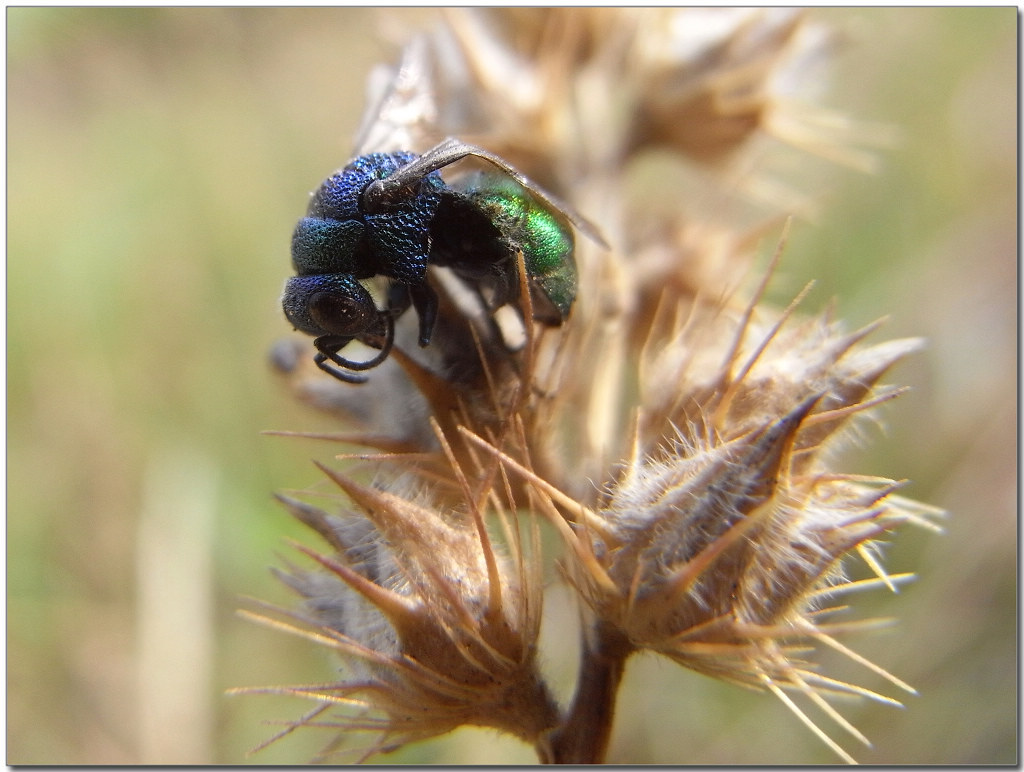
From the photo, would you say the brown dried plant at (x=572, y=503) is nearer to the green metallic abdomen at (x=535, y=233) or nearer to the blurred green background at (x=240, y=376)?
the green metallic abdomen at (x=535, y=233)

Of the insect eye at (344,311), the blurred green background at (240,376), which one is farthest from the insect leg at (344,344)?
the blurred green background at (240,376)

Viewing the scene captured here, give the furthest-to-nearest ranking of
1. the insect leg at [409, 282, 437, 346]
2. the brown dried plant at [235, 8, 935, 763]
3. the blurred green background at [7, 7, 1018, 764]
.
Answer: the blurred green background at [7, 7, 1018, 764] < the insect leg at [409, 282, 437, 346] < the brown dried plant at [235, 8, 935, 763]

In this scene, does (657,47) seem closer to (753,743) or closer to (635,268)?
(635,268)

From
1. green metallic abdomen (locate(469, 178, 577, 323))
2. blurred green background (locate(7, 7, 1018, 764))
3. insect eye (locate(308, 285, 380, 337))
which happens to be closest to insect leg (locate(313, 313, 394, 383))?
insect eye (locate(308, 285, 380, 337))

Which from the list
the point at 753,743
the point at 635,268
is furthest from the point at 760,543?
the point at 753,743

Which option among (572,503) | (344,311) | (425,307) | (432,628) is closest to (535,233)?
(425,307)

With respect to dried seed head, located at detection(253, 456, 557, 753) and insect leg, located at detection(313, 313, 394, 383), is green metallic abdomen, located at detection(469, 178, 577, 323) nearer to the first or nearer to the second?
insect leg, located at detection(313, 313, 394, 383)
